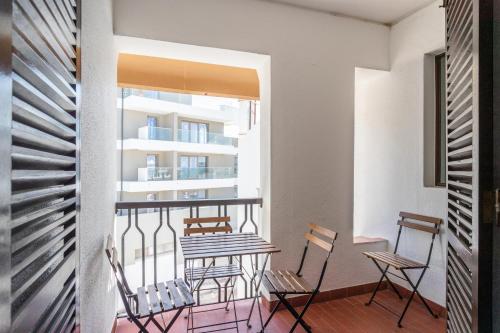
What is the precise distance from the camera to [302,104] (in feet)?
9.80

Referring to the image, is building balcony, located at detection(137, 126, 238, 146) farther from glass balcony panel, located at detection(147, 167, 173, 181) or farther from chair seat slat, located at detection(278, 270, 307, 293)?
chair seat slat, located at detection(278, 270, 307, 293)

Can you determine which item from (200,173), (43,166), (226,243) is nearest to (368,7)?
(226,243)

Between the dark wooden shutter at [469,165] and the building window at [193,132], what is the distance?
270 inches

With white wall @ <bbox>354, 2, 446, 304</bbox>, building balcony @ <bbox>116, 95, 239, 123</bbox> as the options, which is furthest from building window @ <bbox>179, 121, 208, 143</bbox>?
white wall @ <bbox>354, 2, 446, 304</bbox>

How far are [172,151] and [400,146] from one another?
5816mm

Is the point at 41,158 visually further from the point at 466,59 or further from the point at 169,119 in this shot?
the point at 169,119

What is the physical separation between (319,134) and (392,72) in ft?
3.82

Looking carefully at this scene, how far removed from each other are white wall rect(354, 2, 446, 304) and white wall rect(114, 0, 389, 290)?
294mm

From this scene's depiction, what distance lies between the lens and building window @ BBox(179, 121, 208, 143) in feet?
25.7

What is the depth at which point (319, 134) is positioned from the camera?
120 inches

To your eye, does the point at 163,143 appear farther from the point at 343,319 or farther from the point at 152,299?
the point at 343,319

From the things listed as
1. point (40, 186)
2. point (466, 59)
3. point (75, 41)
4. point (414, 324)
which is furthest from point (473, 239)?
point (414, 324)

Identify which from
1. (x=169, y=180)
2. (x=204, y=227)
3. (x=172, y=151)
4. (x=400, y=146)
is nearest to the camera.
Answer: (x=204, y=227)

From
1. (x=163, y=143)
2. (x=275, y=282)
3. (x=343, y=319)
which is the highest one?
(x=163, y=143)
